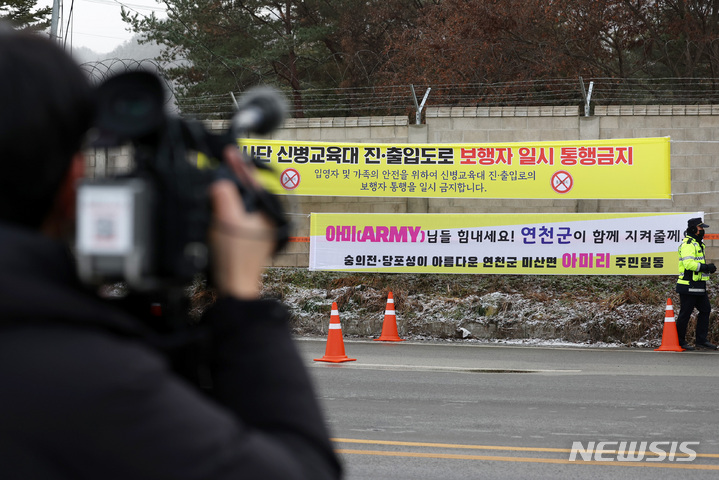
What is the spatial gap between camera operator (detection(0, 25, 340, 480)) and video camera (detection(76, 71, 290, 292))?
0.03m

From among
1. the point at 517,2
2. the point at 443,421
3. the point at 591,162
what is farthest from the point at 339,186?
the point at 517,2

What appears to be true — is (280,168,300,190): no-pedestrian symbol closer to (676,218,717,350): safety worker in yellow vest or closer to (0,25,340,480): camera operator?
(676,218,717,350): safety worker in yellow vest

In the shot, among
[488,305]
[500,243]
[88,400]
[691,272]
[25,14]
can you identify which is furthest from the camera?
[25,14]

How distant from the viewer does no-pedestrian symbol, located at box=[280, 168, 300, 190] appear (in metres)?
16.2

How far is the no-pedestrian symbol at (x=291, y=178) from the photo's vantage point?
53.0 ft

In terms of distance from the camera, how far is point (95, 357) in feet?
3.69

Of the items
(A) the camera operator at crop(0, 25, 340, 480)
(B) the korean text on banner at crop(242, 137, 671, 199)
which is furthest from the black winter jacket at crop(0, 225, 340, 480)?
(B) the korean text on banner at crop(242, 137, 671, 199)

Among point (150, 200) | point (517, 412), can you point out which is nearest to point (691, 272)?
point (517, 412)

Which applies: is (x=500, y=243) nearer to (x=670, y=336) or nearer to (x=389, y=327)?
(x=389, y=327)

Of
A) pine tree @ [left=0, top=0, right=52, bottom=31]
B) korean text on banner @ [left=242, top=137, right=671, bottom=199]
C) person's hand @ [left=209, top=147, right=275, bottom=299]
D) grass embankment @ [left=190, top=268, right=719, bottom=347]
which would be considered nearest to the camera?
person's hand @ [left=209, top=147, right=275, bottom=299]

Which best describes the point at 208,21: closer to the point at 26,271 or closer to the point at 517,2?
the point at 517,2

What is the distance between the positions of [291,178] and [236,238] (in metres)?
15.0

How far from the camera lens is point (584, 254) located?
14.9 meters

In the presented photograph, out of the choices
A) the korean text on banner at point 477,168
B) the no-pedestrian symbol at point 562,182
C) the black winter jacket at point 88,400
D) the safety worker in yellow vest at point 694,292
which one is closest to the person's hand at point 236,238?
the black winter jacket at point 88,400
